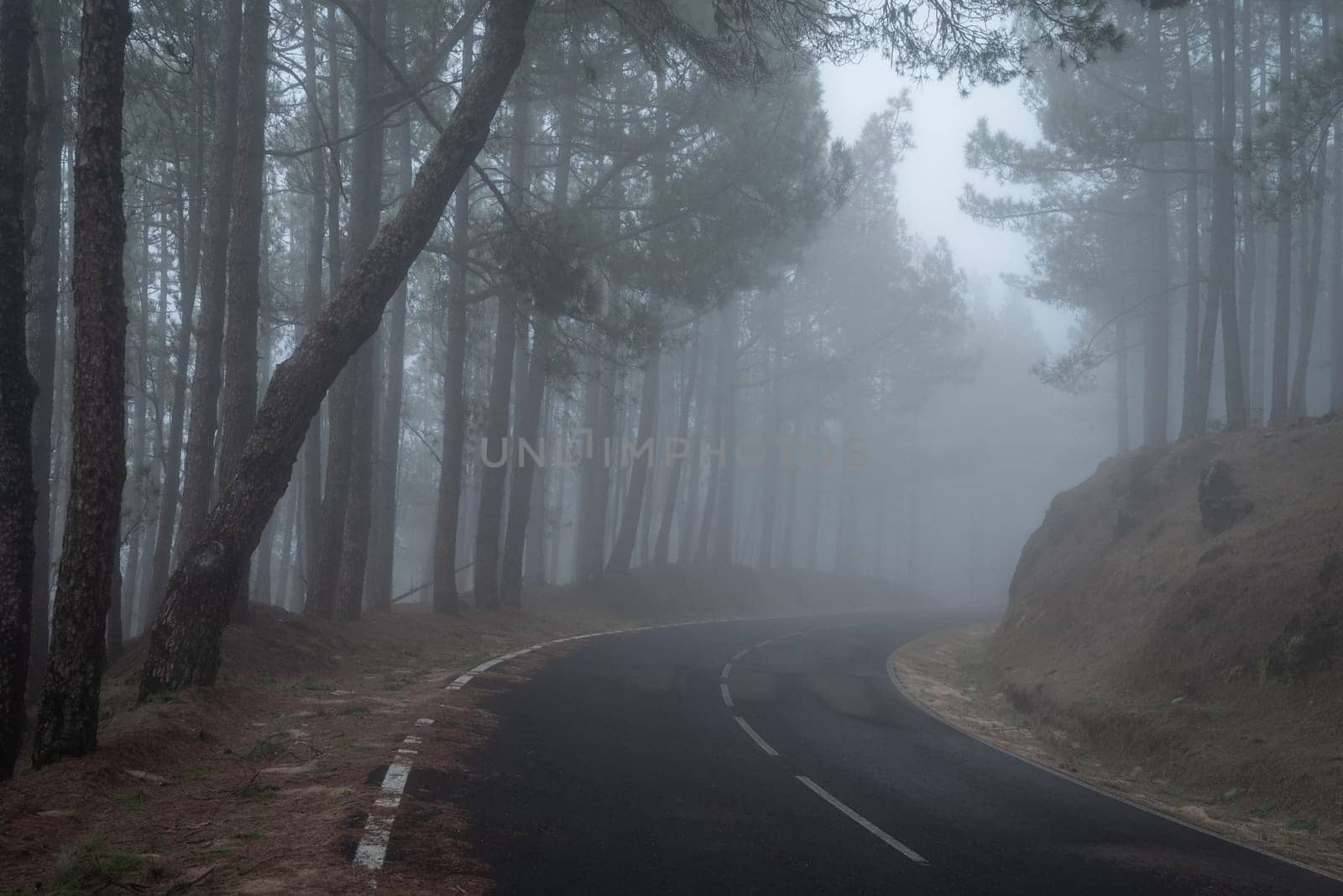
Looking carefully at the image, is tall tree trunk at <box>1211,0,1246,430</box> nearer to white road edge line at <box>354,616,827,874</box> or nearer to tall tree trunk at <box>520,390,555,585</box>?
white road edge line at <box>354,616,827,874</box>

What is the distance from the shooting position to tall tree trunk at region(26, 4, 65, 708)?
12328 millimetres

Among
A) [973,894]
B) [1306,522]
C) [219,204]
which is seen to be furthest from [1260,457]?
[219,204]

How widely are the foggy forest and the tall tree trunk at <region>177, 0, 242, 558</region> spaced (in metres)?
0.06

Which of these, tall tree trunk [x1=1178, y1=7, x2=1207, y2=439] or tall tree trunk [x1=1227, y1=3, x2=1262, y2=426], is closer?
tall tree trunk [x1=1178, y1=7, x2=1207, y2=439]

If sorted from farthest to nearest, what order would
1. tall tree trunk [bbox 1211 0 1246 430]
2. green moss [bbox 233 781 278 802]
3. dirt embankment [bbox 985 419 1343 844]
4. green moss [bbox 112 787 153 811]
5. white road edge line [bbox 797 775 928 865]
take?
tall tree trunk [bbox 1211 0 1246 430] → dirt embankment [bbox 985 419 1343 844] → white road edge line [bbox 797 775 928 865] → green moss [bbox 233 781 278 802] → green moss [bbox 112 787 153 811]

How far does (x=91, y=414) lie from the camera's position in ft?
25.2

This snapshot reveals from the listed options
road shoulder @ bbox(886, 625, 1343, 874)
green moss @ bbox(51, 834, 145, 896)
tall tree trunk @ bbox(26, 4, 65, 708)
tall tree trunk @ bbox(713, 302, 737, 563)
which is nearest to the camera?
green moss @ bbox(51, 834, 145, 896)

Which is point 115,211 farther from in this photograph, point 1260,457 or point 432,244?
point 1260,457

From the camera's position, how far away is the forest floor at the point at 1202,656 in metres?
10.5

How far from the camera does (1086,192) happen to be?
3556 centimetres

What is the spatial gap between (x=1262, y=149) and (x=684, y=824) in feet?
49.7

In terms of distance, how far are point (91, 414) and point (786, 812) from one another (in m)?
6.45

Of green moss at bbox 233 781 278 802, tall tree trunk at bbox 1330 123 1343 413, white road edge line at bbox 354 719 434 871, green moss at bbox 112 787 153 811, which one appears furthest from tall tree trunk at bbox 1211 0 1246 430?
green moss at bbox 112 787 153 811

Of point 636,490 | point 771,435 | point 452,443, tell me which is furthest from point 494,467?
point 771,435
